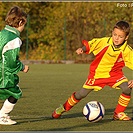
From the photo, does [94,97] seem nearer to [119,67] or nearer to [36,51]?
[119,67]

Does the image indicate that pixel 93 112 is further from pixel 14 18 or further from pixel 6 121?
pixel 14 18

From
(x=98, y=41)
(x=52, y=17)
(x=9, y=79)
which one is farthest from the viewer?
(x=52, y=17)

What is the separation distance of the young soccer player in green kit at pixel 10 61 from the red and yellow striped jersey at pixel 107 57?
113 centimetres

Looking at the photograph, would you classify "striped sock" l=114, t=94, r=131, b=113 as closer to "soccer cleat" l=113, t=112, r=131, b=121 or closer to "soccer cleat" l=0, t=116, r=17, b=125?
"soccer cleat" l=113, t=112, r=131, b=121

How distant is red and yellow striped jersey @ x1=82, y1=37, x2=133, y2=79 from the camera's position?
26.3ft

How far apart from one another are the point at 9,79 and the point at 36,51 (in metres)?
21.5

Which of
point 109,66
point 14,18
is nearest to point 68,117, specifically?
point 109,66

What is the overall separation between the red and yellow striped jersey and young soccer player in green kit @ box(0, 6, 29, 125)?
3.72 feet

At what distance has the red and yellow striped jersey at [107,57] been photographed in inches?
316

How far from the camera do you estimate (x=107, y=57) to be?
26.5 feet

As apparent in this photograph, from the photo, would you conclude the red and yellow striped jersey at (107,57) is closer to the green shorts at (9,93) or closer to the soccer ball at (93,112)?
the soccer ball at (93,112)

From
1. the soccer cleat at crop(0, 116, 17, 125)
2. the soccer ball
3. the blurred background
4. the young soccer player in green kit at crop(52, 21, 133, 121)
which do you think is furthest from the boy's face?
the blurred background

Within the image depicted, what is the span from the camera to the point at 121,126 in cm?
735

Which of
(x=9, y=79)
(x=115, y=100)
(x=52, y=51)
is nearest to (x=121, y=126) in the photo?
(x=9, y=79)
